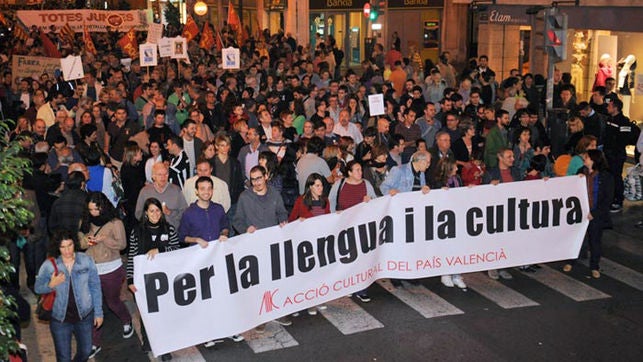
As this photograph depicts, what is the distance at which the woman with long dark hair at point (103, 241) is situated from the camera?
29.9 feet

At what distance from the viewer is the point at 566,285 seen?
11.4 metres

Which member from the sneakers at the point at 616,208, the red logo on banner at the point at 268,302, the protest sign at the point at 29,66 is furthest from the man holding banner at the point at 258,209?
the protest sign at the point at 29,66

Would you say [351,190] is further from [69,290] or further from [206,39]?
[206,39]

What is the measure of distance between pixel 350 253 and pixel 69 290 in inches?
130

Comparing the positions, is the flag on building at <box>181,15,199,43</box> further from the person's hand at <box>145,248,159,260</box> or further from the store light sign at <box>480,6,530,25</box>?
the person's hand at <box>145,248,159,260</box>

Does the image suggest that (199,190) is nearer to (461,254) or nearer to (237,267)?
(237,267)

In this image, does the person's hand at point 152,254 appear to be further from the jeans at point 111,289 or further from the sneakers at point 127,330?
the sneakers at point 127,330

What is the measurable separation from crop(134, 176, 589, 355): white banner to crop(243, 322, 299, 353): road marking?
0.88ft

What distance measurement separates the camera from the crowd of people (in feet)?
30.0

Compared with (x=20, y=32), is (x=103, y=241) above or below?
below

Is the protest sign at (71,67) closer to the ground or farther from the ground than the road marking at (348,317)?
farther from the ground

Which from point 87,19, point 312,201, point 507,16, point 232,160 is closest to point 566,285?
point 312,201

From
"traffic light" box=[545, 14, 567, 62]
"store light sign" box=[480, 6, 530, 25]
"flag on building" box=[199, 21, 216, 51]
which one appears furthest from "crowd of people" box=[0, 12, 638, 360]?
"flag on building" box=[199, 21, 216, 51]

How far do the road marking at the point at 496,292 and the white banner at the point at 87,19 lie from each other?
22.6m
